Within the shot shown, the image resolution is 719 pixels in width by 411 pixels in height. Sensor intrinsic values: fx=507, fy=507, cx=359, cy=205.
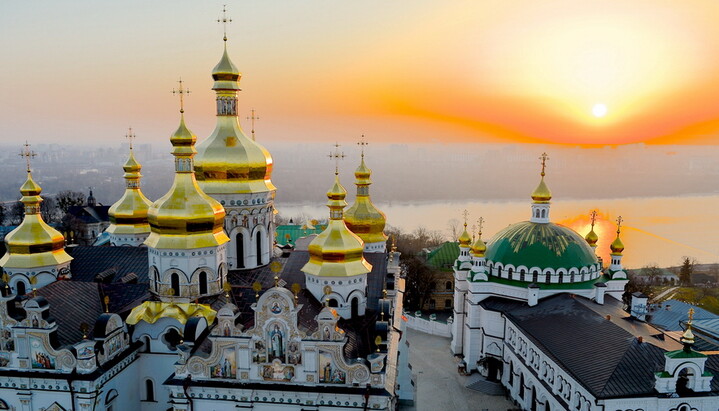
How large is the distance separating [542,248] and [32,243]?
55.0ft

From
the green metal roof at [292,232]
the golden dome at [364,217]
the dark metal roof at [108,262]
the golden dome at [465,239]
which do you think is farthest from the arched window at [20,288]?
the green metal roof at [292,232]

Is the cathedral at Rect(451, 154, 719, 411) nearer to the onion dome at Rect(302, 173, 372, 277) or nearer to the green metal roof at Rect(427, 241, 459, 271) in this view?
the onion dome at Rect(302, 173, 372, 277)

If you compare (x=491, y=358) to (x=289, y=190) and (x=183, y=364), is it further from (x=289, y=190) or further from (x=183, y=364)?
(x=289, y=190)

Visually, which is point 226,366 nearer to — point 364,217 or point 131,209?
point 364,217

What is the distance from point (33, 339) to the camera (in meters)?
11.5

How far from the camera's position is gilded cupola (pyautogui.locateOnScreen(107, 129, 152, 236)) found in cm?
1881

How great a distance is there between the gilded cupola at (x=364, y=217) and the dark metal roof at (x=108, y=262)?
7.46m

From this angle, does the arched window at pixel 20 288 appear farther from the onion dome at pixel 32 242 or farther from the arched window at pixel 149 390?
the arched window at pixel 149 390

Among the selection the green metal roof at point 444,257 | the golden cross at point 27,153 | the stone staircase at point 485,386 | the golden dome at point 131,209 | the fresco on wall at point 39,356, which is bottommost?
the stone staircase at point 485,386

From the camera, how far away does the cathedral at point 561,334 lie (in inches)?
470

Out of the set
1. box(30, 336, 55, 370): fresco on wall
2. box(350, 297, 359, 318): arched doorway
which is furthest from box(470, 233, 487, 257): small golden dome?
box(30, 336, 55, 370): fresco on wall

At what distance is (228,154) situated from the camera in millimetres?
15602

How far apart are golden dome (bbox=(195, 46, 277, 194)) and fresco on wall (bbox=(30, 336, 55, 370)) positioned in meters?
5.99

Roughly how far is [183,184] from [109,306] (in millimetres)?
3782
